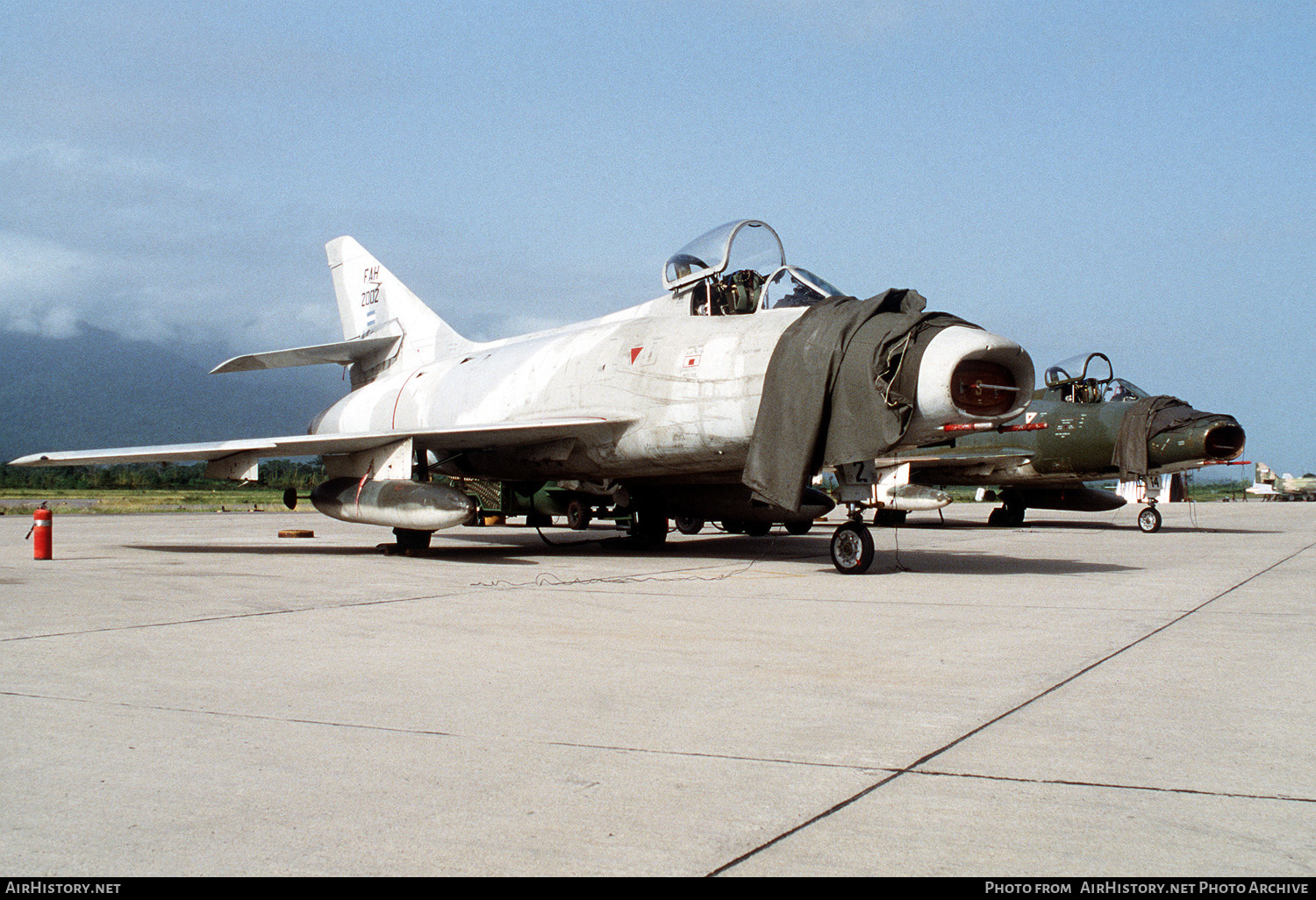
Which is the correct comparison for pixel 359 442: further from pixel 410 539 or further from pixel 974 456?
pixel 974 456

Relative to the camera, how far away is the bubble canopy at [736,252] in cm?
1047

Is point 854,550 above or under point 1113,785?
above

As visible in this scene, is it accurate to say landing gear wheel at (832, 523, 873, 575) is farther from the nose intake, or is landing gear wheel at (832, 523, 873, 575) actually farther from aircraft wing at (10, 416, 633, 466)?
the nose intake

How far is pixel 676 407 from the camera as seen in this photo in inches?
400

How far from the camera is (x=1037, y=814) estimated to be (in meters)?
2.49

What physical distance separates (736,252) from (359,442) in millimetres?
4598

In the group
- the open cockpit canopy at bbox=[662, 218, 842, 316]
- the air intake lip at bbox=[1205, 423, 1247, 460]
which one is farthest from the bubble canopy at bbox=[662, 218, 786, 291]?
the air intake lip at bbox=[1205, 423, 1247, 460]

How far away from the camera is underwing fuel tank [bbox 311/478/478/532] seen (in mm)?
10375

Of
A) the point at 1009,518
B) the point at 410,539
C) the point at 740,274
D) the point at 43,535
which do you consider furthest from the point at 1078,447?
the point at 43,535

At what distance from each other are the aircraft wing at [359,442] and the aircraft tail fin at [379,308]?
13.5 ft

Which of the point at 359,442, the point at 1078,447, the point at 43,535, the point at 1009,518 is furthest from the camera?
the point at 1009,518

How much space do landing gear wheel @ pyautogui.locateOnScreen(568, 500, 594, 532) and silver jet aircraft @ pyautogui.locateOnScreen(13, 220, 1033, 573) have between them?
495 centimetres

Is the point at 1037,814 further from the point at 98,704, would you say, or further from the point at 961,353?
the point at 961,353

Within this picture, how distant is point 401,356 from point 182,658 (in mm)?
12037
